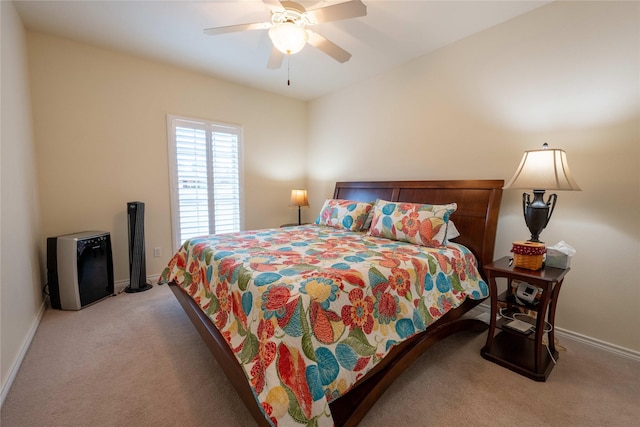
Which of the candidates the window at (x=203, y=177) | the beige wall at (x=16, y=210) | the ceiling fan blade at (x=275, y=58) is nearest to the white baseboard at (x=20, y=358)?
the beige wall at (x=16, y=210)

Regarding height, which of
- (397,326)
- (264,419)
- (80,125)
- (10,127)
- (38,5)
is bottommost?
(264,419)

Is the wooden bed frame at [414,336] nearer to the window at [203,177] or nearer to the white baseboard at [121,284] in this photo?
the white baseboard at [121,284]

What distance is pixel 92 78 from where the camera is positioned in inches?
114

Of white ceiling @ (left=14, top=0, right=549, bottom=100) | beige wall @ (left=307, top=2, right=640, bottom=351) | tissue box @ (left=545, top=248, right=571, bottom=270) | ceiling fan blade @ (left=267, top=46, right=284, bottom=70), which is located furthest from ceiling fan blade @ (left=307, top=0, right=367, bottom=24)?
tissue box @ (left=545, top=248, right=571, bottom=270)

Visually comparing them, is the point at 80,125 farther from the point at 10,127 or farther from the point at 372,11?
the point at 372,11

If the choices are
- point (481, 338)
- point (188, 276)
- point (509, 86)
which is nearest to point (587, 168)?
point (509, 86)

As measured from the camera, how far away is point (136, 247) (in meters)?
3.00

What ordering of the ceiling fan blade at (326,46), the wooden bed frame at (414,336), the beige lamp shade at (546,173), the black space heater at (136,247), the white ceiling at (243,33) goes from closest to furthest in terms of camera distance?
1. the wooden bed frame at (414,336)
2. the beige lamp shade at (546,173)
3. the ceiling fan blade at (326,46)
4. the white ceiling at (243,33)
5. the black space heater at (136,247)

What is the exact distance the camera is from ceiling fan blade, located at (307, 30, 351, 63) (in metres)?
2.05

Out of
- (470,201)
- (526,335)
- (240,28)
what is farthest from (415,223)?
(240,28)

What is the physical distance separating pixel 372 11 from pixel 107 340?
3.40m

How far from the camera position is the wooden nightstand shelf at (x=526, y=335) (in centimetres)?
171

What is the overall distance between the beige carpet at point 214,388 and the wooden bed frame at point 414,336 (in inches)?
7.0

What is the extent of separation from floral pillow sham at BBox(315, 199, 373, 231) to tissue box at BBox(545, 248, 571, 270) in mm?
1593
